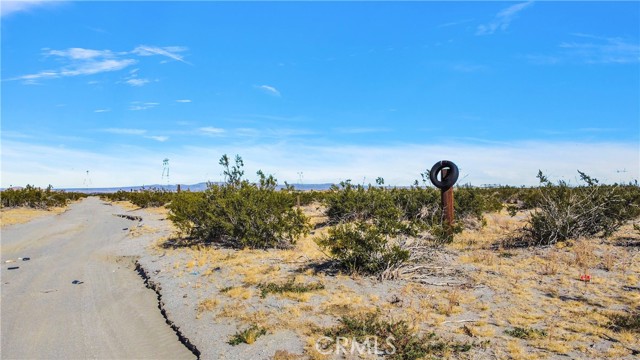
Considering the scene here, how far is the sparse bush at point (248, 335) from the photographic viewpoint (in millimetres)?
6190

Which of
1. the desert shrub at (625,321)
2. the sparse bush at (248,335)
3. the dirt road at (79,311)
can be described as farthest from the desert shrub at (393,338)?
the desert shrub at (625,321)

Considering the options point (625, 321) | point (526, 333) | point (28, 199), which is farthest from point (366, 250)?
point (28, 199)

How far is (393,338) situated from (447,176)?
8.26 meters

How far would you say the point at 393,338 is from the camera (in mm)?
5930

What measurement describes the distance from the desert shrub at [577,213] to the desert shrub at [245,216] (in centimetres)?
751

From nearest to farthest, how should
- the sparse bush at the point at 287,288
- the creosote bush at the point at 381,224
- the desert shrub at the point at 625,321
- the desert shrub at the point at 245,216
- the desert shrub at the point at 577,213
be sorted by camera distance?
1. the desert shrub at the point at 625,321
2. the sparse bush at the point at 287,288
3. the creosote bush at the point at 381,224
4. the desert shrub at the point at 577,213
5. the desert shrub at the point at 245,216

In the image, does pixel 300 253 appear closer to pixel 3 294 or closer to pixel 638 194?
pixel 3 294

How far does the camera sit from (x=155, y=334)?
707 centimetres

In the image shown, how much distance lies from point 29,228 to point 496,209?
2549cm

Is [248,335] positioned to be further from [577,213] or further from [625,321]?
[577,213]

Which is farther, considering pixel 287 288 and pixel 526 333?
pixel 287 288

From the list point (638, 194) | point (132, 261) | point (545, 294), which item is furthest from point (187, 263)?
point (638, 194)

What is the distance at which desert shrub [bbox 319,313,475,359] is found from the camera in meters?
5.57

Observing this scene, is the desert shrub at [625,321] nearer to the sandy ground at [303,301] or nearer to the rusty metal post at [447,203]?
the sandy ground at [303,301]
